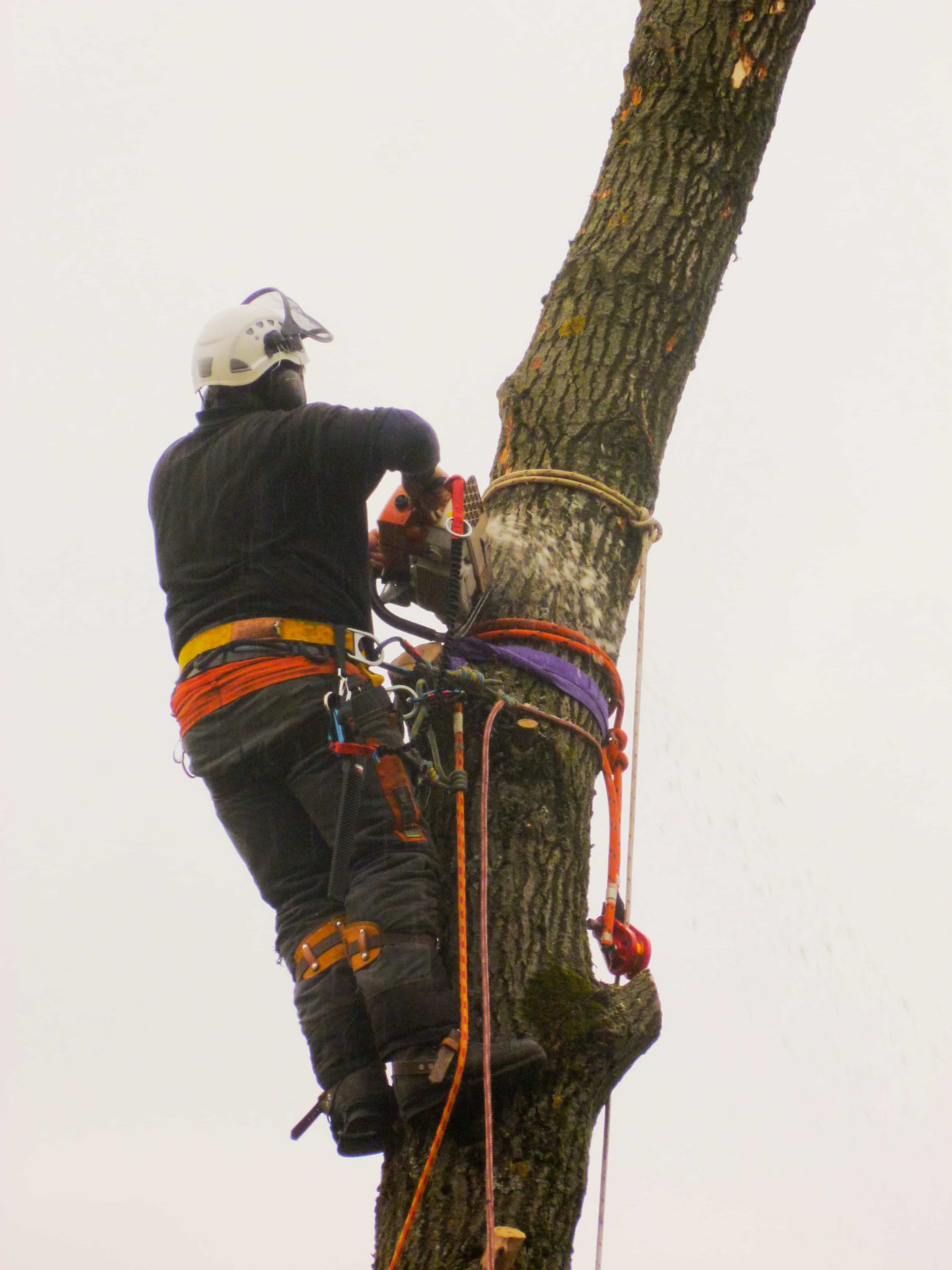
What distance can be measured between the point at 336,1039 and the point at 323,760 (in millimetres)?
576

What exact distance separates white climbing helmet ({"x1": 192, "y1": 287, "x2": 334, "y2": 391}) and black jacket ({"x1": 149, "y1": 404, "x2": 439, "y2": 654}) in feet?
0.50

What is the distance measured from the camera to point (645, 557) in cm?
398

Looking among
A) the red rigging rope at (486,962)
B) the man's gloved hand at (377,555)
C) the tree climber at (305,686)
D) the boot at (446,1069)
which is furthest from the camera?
the man's gloved hand at (377,555)

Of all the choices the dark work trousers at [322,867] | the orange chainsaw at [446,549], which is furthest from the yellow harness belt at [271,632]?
the orange chainsaw at [446,549]

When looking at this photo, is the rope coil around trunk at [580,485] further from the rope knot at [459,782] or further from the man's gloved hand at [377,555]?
the rope knot at [459,782]

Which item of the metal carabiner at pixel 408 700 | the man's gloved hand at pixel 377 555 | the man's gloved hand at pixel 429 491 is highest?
the man's gloved hand at pixel 429 491

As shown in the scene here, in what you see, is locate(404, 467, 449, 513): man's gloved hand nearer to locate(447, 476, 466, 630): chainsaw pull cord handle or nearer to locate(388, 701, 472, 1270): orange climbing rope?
locate(447, 476, 466, 630): chainsaw pull cord handle

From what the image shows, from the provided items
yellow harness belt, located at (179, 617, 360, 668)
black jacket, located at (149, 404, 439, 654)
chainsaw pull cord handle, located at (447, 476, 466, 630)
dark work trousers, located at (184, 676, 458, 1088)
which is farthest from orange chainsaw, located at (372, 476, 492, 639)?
dark work trousers, located at (184, 676, 458, 1088)

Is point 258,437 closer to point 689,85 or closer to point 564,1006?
point 564,1006

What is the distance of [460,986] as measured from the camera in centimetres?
309

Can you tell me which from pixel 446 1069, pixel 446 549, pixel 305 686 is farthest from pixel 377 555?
pixel 446 1069

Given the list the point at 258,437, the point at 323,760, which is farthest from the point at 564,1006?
the point at 258,437

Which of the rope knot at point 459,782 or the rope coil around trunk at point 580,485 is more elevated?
the rope coil around trunk at point 580,485

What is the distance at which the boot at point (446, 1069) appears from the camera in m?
2.95
